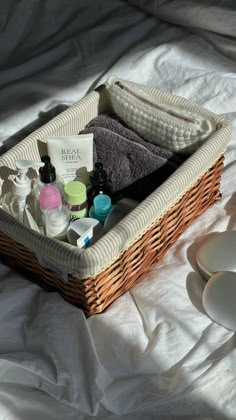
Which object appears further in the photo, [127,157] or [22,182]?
[127,157]

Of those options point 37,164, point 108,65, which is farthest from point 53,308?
point 108,65

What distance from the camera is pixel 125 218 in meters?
0.85

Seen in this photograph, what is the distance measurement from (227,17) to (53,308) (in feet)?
2.66

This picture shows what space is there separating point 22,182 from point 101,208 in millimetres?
123

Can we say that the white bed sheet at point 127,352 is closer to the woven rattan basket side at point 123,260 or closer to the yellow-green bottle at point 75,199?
the woven rattan basket side at point 123,260

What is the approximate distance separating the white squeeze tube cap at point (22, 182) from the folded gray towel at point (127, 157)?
156 mm

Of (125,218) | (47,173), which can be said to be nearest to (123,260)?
(125,218)

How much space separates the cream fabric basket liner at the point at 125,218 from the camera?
814 mm

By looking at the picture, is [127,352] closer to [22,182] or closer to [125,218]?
[125,218]

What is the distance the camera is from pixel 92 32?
1.42m

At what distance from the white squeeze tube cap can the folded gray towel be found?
156 millimetres

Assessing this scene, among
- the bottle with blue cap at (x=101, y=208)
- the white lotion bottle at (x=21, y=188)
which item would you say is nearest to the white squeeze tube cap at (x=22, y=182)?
the white lotion bottle at (x=21, y=188)

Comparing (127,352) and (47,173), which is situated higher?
(47,173)

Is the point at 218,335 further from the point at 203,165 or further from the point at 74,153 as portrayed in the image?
the point at 74,153
